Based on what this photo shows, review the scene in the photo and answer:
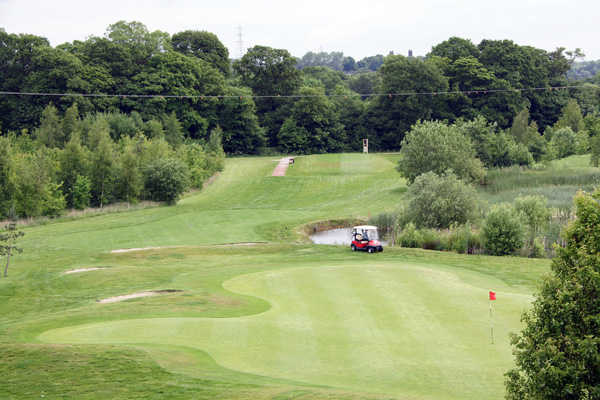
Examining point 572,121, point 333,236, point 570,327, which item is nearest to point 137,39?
point 333,236

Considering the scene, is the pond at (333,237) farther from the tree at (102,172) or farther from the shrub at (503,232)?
the tree at (102,172)

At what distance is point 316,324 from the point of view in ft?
51.8

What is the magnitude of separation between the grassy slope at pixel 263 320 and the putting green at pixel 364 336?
5 centimetres

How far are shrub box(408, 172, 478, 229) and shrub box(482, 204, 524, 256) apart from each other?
475 cm

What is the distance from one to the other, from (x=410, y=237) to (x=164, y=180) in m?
28.1

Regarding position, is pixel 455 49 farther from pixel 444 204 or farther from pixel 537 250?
pixel 537 250

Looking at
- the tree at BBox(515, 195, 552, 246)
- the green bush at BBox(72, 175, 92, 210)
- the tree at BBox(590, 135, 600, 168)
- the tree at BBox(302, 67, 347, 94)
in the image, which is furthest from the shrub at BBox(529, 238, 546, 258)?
the tree at BBox(302, 67, 347, 94)

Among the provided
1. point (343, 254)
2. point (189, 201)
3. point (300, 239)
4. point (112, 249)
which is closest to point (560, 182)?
point (300, 239)

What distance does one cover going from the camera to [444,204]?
37750mm

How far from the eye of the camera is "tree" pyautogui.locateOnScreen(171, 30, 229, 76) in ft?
338

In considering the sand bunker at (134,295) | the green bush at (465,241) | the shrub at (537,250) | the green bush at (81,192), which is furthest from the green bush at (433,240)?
the green bush at (81,192)

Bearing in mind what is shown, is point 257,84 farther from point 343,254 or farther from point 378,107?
point 343,254

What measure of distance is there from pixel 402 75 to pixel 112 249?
7065 cm

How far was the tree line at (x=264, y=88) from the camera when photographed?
84188mm
